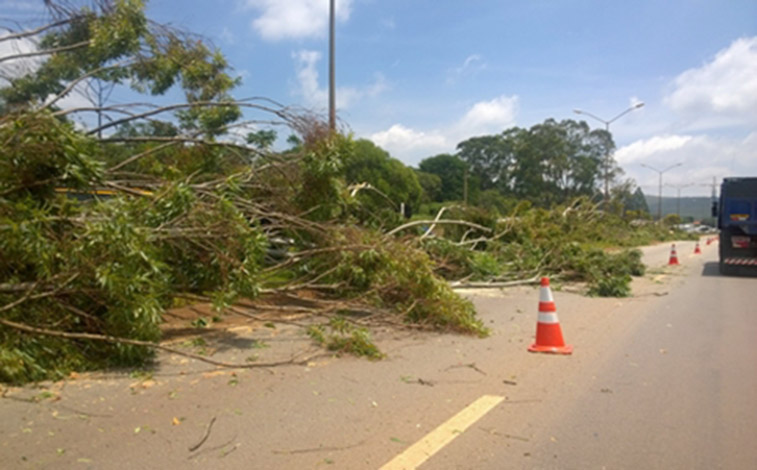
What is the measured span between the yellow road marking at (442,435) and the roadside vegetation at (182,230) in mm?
1865

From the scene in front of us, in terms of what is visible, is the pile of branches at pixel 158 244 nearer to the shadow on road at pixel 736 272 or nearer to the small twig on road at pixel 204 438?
the small twig on road at pixel 204 438

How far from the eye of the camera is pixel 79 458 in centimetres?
409

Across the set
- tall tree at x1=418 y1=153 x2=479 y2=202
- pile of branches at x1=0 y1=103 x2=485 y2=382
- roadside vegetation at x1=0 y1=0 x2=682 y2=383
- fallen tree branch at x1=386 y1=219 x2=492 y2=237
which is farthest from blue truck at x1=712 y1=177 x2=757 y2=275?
tall tree at x1=418 y1=153 x2=479 y2=202

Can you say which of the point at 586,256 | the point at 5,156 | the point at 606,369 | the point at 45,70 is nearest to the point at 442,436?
the point at 606,369

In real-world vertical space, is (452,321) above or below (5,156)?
below

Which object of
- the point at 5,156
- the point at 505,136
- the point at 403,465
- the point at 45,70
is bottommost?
the point at 403,465

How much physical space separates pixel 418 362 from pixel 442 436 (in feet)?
7.31

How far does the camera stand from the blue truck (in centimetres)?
1798

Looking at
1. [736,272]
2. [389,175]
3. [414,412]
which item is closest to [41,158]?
[414,412]

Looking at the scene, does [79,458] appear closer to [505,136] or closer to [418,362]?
[418,362]

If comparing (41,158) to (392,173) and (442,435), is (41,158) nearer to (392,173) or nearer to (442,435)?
(442,435)

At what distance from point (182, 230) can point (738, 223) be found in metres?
16.8

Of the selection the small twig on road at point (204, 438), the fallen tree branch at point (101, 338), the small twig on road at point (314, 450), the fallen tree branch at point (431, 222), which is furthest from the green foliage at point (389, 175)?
the small twig on road at point (314, 450)

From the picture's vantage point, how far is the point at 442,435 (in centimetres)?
469
